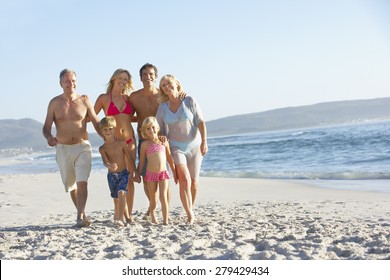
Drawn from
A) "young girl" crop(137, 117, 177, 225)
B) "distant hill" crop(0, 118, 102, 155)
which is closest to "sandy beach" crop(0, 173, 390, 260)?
"young girl" crop(137, 117, 177, 225)

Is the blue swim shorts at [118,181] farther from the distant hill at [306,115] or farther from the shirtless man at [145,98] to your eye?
the distant hill at [306,115]

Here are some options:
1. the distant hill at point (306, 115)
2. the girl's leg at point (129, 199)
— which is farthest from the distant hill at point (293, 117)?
the girl's leg at point (129, 199)

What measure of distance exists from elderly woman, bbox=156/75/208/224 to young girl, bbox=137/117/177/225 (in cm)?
13

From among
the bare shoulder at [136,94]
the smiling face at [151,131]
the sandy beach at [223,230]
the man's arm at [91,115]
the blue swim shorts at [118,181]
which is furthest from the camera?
the bare shoulder at [136,94]

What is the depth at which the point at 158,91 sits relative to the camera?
6.07 meters

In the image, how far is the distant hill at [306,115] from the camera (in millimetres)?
99375

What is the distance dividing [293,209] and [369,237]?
2.53 meters

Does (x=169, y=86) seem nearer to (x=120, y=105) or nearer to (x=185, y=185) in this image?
(x=120, y=105)

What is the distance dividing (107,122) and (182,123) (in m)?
0.88

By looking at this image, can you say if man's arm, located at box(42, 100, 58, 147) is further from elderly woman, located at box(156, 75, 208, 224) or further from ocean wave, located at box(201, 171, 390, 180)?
ocean wave, located at box(201, 171, 390, 180)

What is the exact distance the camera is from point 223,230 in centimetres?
523

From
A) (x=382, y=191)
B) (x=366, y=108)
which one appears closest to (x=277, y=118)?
(x=366, y=108)

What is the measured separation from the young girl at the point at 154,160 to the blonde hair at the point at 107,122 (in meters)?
0.35

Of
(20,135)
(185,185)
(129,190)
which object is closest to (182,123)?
(185,185)
